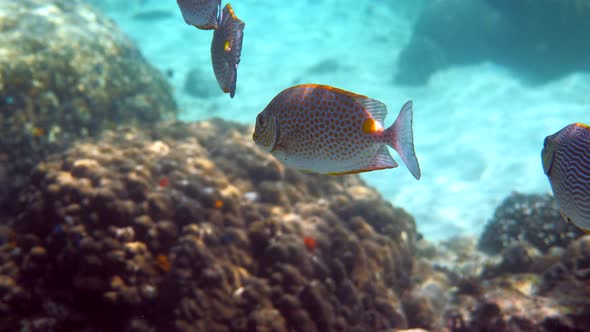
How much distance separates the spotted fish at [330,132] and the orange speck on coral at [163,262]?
2.39 meters

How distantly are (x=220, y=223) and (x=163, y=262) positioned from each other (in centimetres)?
72

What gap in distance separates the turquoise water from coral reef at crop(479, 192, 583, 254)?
0.89 metres

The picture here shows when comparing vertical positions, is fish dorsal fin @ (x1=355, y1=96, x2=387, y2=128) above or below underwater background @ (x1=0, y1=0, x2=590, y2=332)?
above

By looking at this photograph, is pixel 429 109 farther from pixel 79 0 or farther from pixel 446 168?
pixel 79 0

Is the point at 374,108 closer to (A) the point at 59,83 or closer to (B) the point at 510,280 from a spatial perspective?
(B) the point at 510,280

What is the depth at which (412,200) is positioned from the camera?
901 centimetres

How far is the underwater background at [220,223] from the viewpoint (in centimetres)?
333

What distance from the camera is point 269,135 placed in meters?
1.62

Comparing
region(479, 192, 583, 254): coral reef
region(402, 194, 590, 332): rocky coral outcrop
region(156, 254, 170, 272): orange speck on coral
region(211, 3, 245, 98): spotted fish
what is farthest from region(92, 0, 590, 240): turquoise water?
region(211, 3, 245, 98): spotted fish

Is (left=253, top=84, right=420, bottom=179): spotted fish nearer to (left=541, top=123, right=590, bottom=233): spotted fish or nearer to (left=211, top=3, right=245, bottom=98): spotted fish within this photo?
(left=211, top=3, right=245, bottom=98): spotted fish

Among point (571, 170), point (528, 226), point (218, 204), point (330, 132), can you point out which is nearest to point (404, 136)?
point (330, 132)

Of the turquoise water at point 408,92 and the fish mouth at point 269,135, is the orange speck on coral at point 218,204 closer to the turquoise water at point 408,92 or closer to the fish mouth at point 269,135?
the fish mouth at point 269,135

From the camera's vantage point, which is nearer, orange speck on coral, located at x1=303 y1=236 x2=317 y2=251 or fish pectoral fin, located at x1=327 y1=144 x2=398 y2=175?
fish pectoral fin, located at x1=327 y1=144 x2=398 y2=175

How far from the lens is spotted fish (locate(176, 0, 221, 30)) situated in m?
1.53
